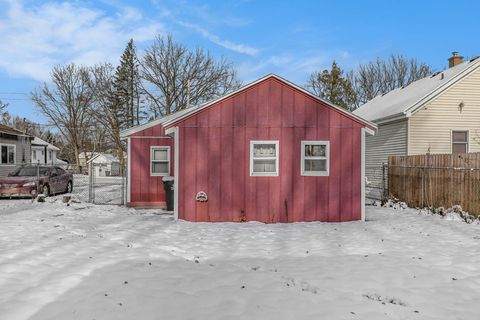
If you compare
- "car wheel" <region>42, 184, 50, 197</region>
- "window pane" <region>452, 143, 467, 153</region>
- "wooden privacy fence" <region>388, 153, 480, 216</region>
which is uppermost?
"window pane" <region>452, 143, 467, 153</region>

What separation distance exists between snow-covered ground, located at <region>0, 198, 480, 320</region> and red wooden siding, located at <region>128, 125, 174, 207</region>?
5442mm

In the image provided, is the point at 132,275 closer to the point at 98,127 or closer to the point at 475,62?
the point at 475,62

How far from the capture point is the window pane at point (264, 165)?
11414mm

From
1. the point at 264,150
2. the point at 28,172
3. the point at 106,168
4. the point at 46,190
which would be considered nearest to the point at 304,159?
the point at 264,150

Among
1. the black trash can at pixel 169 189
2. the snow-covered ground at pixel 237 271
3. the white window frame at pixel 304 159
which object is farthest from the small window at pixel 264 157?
the black trash can at pixel 169 189

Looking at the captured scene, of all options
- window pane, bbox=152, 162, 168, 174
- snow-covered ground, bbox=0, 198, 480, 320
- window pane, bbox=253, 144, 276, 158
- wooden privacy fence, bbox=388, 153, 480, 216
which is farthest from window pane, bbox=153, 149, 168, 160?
wooden privacy fence, bbox=388, 153, 480, 216

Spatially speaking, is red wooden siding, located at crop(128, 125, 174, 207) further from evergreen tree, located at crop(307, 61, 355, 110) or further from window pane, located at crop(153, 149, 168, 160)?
evergreen tree, located at crop(307, 61, 355, 110)

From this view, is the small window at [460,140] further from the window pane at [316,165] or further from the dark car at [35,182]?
the dark car at [35,182]

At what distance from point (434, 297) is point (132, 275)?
4005 millimetres

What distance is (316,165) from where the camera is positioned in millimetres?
11523

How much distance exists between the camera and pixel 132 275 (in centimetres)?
573

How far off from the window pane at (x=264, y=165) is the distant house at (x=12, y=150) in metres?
17.8

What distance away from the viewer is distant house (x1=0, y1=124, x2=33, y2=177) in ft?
75.8

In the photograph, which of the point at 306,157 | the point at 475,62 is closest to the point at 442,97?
the point at 475,62
